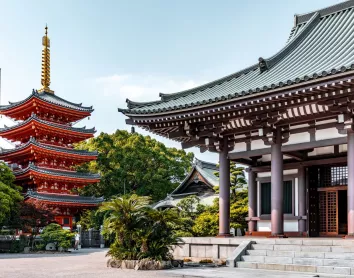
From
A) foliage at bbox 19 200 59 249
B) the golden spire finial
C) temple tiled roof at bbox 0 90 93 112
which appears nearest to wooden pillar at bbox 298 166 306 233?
foliage at bbox 19 200 59 249

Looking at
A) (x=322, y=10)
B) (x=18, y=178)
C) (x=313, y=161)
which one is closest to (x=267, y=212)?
(x=313, y=161)

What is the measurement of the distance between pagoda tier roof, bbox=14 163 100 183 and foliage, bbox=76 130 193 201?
6.96 meters

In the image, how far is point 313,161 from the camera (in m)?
19.8

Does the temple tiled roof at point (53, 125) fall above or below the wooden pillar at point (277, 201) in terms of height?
above

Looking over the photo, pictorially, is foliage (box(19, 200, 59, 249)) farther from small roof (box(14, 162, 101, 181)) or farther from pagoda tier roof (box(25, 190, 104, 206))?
small roof (box(14, 162, 101, 181))

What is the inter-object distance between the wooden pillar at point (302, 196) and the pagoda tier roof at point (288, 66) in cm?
424

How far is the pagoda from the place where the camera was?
49312 millimetres

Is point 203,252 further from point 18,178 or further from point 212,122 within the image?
point 18,178

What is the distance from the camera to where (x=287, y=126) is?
715 inches

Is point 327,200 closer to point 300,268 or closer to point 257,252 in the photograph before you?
point 257,252

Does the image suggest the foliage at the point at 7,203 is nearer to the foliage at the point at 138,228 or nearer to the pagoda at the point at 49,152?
the pagoda at the point at 49,152

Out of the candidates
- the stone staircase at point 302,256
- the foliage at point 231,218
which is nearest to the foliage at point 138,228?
the stone staircase at point 302,256

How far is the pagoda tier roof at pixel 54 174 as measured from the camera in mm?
48156

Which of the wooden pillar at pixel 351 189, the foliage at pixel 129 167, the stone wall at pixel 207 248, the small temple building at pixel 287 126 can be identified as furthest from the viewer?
the foliage at pixel 129 167
